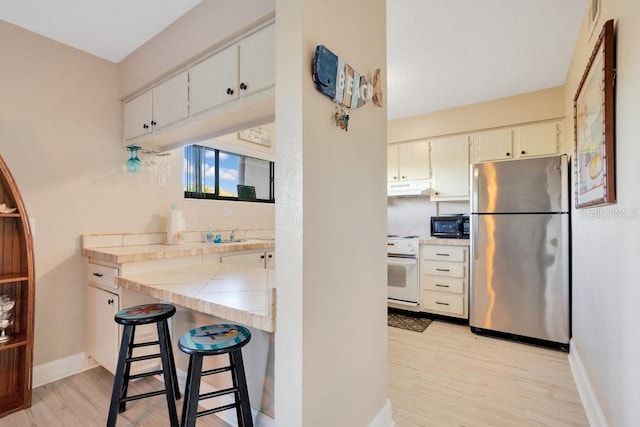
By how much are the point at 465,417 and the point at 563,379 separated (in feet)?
3.28

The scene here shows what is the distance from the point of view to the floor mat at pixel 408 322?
330cm

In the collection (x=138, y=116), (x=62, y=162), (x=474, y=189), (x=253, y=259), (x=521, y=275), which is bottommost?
(x=521, y=275)

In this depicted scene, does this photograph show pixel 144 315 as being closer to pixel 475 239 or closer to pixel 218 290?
pixel 218 290

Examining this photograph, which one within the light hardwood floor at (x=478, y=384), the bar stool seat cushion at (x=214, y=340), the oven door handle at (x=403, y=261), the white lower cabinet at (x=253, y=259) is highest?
the white lower cabinet at (x=253, y=259)

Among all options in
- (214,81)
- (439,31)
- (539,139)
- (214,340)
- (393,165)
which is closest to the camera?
(214,340)

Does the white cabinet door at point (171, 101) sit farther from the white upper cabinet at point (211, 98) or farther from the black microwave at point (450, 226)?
the black microwave at point (450, 226)

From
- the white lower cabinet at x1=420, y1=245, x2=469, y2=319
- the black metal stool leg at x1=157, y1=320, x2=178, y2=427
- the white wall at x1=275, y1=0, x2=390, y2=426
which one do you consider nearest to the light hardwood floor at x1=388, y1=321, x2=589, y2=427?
the white lower cabinet at x1=420, y1=245, x2=469, y2=319

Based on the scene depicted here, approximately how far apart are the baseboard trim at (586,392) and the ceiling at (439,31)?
7.89ft

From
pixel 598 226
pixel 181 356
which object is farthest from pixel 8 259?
pixel 598 226

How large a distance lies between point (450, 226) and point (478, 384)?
196cm

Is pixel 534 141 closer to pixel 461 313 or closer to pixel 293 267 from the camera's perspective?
pixel 461 313

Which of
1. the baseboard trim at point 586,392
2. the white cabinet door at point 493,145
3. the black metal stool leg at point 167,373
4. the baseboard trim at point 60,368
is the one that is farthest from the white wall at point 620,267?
the baseboard trim at point 60,368

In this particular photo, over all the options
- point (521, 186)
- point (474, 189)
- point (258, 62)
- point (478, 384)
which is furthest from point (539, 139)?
point (258, 62)

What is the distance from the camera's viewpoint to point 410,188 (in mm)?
3973
